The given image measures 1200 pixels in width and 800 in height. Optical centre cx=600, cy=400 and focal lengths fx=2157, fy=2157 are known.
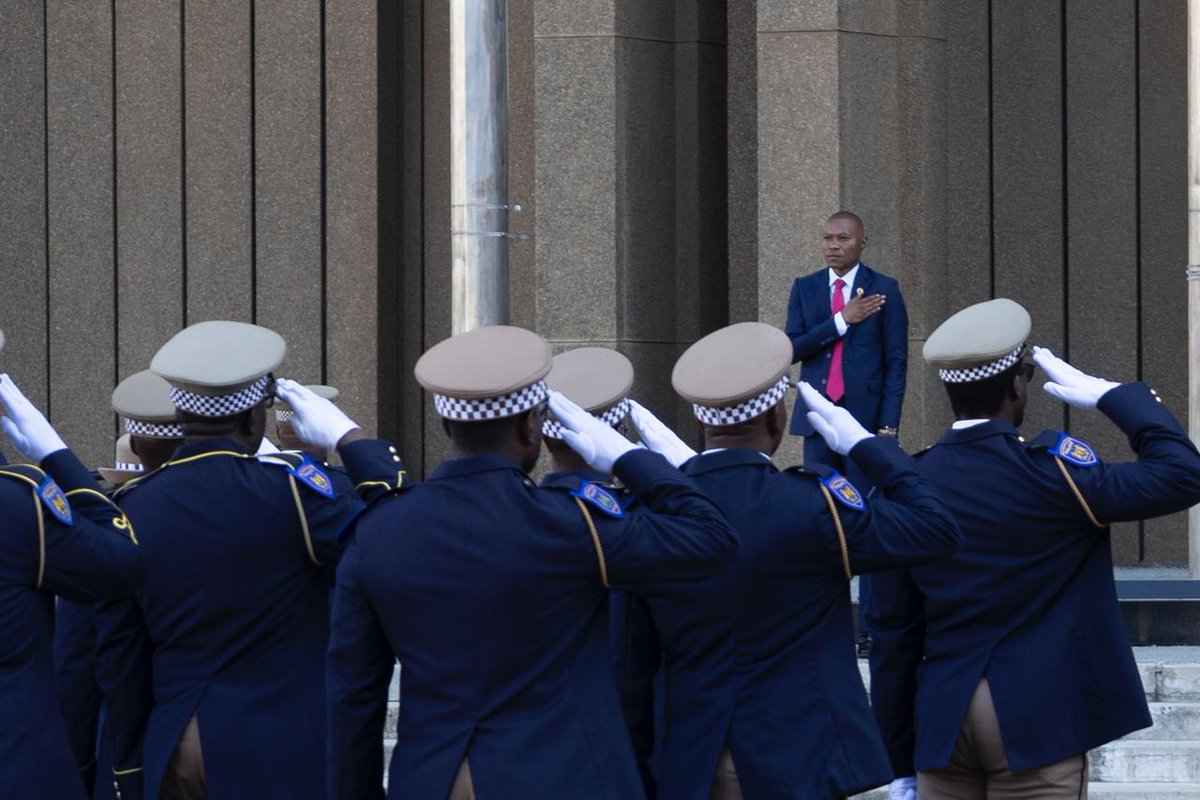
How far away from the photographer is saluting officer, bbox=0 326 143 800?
4.17m

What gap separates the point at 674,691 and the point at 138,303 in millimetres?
8217

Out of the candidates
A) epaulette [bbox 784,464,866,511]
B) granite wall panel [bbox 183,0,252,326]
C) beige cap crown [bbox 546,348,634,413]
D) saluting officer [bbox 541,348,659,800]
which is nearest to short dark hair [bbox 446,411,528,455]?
saluting officer [bbox 541,348,659,800]

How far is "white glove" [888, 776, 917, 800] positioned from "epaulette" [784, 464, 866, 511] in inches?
44.0

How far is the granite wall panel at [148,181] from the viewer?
39.4ft

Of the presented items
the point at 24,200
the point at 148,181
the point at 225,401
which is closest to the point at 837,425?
the point at 225,401

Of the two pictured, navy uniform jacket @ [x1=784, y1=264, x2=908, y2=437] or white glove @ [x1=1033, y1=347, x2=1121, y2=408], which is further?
navy uniform jacket @ [x1=784, y1=264, x2=908, y2=437]

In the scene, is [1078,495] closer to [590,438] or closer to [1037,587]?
[1037,587]

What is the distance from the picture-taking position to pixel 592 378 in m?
5.18

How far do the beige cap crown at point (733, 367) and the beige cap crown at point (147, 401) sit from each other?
1.50 metres

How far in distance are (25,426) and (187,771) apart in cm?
88

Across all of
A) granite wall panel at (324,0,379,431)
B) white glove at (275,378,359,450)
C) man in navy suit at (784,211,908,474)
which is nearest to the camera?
white glove at (275,378,359,450)

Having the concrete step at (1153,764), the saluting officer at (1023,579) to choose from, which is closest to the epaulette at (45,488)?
the saluting officer at (1023,579)

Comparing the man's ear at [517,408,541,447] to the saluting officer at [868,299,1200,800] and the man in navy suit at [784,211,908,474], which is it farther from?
the man in navy suit at [784,211,908,474]

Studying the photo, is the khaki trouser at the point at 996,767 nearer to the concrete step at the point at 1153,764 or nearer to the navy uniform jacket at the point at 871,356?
the concrete step at the point at 1153,764
